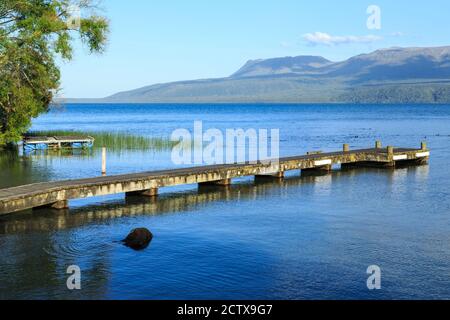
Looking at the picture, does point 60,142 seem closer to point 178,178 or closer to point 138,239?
point 178,178

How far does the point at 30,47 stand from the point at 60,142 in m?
18.2

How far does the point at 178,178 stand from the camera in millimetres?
30984

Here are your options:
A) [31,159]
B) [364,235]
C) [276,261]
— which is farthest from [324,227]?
[31,159]

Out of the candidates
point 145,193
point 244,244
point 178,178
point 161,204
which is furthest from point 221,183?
point 244,244

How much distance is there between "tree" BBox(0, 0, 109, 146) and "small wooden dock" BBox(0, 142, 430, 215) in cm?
1229

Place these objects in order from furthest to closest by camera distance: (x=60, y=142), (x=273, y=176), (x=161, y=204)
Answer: (x=60, y=142)
(x=273, y=176)
(x=161, y=204)

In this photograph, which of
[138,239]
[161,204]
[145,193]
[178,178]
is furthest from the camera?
[178,178]

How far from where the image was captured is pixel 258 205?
94.4 ft

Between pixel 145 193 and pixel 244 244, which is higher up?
pixel 145 193

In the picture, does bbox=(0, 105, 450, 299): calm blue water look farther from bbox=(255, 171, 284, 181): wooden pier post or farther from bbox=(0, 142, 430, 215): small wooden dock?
bbox=(255, 171, 284, 181): wooden pier post

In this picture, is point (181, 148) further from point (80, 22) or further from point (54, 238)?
point (54, 238)

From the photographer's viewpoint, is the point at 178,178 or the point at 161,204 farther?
the point at 178,178

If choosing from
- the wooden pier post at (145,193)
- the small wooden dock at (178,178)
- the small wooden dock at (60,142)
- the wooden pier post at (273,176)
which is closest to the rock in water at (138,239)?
the small wooden dock at (178,178)

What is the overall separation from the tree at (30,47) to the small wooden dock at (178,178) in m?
Answer: 12.3
